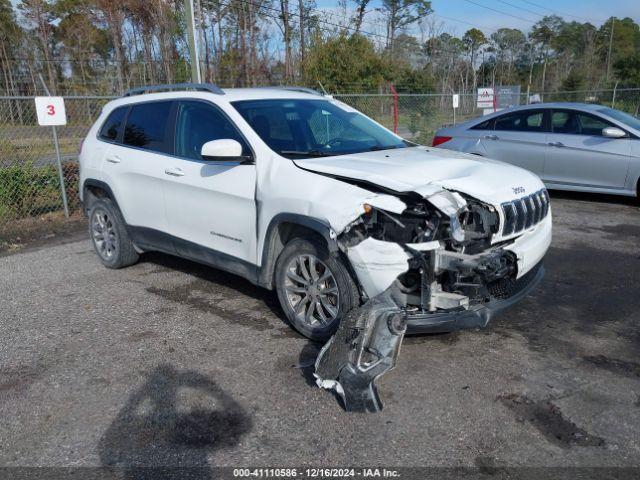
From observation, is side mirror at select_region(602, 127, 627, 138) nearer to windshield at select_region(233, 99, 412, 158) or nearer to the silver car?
the silver car

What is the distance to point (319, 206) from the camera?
3871 mm

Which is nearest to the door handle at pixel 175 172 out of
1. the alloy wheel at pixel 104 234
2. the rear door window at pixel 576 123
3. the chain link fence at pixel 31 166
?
the alloy wheel at pixel 104 234

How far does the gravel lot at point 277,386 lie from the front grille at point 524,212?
0.87 metres

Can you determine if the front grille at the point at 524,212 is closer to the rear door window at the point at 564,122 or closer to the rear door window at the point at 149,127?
the rear door window at the point at 149,127

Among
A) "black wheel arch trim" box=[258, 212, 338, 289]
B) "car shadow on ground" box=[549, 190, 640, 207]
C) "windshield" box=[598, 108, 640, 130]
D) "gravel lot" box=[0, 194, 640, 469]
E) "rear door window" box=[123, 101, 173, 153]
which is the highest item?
"rear door window" box=[123, 101, 173, 153]

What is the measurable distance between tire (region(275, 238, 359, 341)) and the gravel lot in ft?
0.64

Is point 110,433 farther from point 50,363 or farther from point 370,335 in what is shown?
point 370,335

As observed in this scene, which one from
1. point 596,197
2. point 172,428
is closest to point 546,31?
point 596,197

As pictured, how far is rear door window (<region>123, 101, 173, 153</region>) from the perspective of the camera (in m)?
5.32

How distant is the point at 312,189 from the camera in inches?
157

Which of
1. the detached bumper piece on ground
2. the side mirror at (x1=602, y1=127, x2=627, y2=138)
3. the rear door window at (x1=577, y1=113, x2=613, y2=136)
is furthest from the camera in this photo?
the rear door window at (x1=577, y1=113, x2=613, y2=136)

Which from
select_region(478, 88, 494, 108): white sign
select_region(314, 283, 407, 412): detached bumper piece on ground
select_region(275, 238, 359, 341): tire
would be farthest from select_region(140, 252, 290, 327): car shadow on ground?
select_region(478, 88, 494, 108): white sign

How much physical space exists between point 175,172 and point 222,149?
37.0 inches

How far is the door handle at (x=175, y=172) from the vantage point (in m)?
5.04
